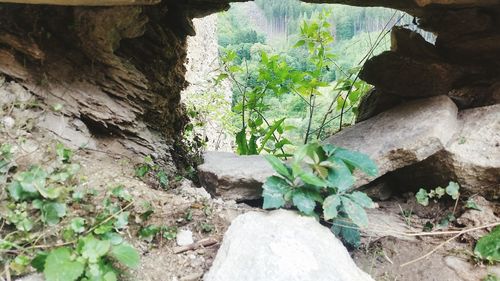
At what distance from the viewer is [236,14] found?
28078 millimetres

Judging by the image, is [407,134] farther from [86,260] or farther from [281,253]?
[86,260]

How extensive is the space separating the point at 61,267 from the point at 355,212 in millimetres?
1226

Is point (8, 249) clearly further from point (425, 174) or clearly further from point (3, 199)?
point (425, 174)

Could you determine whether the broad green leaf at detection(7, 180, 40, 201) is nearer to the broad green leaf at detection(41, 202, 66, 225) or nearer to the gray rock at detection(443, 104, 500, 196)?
the broad green leaf at detection(41, 202, 66, 225)

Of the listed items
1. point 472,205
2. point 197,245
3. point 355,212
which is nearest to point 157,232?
point 197,245

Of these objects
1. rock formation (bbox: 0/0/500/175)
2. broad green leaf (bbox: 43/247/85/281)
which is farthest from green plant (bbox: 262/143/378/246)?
rock formation (bbox: 0/0/500/175)

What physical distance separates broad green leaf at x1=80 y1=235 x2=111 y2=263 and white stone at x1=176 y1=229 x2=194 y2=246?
0.46 metres

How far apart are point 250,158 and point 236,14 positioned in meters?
26.7

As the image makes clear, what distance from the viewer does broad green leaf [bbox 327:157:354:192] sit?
1829mm

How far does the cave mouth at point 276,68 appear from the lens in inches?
175

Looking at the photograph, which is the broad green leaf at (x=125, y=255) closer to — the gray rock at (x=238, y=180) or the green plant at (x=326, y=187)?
the green plant at (x=326, y=187)


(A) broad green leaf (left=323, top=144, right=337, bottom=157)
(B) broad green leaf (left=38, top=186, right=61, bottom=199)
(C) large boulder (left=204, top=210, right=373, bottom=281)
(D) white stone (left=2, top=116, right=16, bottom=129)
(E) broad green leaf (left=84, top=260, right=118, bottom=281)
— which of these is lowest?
(C) large boulder (left=204, top=210, right=373, bottom=281)

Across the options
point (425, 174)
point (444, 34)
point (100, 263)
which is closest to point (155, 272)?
point (100, 263)

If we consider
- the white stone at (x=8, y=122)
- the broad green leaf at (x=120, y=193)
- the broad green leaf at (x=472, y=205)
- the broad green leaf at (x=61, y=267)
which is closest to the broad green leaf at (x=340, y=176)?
the broad green leaf at (x=472, y=205)
